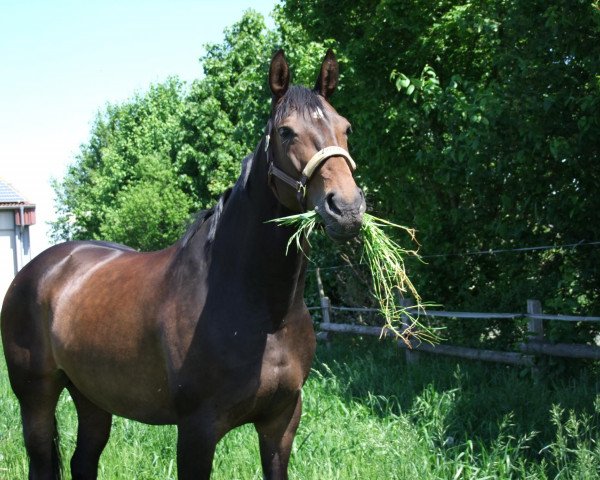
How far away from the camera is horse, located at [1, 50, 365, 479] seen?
2.95m

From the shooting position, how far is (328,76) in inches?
131

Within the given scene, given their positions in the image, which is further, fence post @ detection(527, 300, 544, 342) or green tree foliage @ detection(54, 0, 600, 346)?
fence post @ detection(527, 300, 544, 342)

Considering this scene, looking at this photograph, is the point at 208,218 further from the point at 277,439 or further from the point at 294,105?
the point at 277,439

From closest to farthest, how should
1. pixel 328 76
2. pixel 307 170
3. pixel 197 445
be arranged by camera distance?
pixel 307 170 < pixel 197 445 < pixel 328 76

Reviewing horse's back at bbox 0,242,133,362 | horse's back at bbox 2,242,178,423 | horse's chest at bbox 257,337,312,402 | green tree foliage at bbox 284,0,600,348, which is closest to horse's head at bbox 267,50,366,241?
horse's chest at bbox 257,337,312,402

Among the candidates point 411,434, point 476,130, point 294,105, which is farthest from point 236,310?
point 476,130

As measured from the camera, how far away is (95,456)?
173 inches

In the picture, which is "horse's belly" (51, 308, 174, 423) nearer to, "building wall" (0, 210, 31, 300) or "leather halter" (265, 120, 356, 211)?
"leather halter" (265, 120, 356, 211)

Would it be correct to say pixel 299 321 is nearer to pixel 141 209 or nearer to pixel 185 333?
pixel 185 333

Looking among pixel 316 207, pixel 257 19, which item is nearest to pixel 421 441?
pixel 316 207

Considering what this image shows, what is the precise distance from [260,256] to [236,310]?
0.83ft

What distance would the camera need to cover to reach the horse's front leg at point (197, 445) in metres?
3.09

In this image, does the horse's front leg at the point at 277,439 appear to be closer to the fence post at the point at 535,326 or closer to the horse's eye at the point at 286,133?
the horse's eye at the point at 286,133

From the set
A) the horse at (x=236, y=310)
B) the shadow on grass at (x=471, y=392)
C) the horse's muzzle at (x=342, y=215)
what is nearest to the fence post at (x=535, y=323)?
the shadow on grass at (x=471, y=392)
